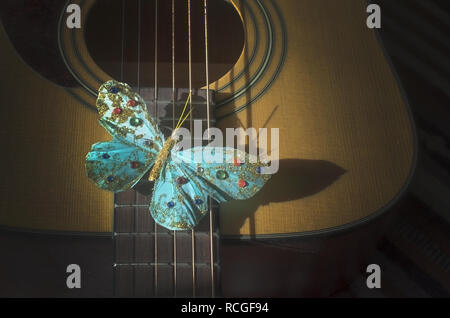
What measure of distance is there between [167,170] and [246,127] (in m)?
0.26

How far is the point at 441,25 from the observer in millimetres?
2223

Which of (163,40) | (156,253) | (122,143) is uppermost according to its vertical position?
(163,40)

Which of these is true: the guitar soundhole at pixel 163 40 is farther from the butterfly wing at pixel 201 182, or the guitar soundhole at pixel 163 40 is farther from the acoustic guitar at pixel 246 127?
the butterfly wing at pixel 201 182

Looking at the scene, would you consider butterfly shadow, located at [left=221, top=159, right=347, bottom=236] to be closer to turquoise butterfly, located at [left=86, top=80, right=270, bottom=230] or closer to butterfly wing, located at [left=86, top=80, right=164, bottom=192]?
turquoise butterfly, located at [left=86, top=80, right=270, bottom=230]

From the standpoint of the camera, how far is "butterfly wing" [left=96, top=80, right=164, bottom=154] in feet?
4.38

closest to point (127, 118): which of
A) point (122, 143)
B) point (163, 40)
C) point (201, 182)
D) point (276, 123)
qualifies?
point (122, 143)

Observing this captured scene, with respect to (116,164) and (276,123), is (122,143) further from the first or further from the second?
(276,123)

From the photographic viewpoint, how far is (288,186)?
4.73 feet

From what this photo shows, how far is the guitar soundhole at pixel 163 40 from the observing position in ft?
5.73

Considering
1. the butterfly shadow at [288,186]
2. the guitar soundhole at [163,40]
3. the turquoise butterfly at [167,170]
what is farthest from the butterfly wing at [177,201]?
the guitar soundhole at [163,40]

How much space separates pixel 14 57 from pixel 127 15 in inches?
14.4

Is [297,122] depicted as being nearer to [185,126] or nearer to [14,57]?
[185,126]

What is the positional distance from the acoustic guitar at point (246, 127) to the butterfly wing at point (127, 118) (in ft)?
0.35

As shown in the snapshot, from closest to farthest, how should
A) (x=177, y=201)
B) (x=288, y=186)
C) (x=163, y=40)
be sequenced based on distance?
(x=177, y=201)
(x=288, y=186)
(x=163, y=40)
